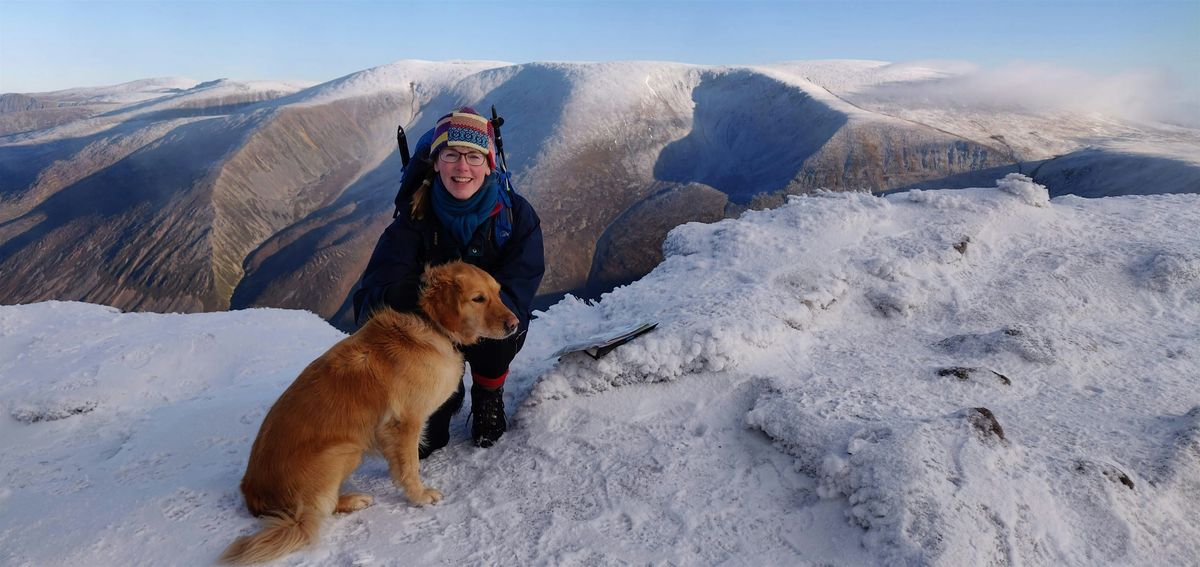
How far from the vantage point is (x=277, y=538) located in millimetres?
2686

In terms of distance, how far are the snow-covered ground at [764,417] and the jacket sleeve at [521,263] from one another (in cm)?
99

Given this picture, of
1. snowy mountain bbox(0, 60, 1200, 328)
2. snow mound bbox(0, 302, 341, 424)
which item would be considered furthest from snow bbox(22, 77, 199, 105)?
snow mound bbox(0, 302, 341, 424)

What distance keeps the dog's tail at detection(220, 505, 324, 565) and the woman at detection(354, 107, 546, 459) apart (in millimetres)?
1152

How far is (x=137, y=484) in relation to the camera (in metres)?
3.53

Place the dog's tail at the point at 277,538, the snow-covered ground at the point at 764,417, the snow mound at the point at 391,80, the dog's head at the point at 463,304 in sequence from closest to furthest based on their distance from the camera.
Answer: the dog's tail at the point at 277,538, the snow-covered ground at the point at 764,417, the dog's head at the point at 463,304, the snow mound at the point at 391,80

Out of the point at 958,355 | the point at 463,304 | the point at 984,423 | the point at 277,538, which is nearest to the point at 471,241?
the point at 463,304

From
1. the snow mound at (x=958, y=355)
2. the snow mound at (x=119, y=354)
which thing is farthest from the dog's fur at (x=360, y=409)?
the snow mound at (x=119, y=354)

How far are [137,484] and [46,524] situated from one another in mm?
580

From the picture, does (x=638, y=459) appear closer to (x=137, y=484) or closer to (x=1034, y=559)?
(x=1034, y=559)

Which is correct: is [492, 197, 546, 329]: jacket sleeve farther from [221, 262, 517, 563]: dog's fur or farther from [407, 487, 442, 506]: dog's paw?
[407, 487, 442, 506]: dog's paw

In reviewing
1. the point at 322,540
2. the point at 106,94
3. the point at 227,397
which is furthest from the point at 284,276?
the point at 106,94

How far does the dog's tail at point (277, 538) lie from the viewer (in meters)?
2.63

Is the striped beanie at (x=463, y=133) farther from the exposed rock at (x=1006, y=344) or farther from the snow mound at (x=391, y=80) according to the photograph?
the snow mound at (x=391, y=80)

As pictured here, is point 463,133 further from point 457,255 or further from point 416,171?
point 457,255
